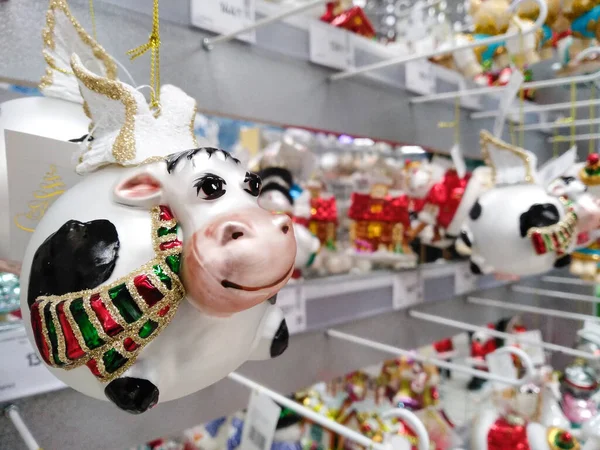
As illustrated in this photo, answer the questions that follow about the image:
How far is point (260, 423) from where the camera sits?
26.8 inches

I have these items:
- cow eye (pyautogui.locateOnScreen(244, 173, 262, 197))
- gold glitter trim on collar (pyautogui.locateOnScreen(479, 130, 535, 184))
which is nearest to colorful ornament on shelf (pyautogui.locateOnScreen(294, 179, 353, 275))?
gold glitter trim on collar (pyautogui.locateOnScreen(479, 130, 535, 184))

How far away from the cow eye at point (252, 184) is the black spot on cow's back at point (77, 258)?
11cm

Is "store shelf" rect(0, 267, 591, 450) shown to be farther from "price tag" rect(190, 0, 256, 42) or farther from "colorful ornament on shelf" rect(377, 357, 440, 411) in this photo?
"price tag" rect(190, 0, 256, 42)

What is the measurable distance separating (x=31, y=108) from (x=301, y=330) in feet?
2.35

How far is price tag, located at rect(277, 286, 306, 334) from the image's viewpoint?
1037 millimetres

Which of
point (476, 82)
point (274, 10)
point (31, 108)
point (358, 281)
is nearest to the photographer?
point (31, 108)

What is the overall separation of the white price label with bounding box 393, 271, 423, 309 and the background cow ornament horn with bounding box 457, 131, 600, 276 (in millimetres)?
336

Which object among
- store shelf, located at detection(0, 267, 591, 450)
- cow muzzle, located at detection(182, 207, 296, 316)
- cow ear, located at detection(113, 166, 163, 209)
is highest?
cow ear, located at detection(113, 166, 163, 209)

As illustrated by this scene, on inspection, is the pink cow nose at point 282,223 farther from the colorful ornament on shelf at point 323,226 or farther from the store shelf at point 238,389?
the colorful ornament on shelf at point 323,226

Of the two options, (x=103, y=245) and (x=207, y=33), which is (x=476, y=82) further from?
(x=103, y=245)

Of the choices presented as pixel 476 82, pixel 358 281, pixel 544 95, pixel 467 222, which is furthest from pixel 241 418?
pixel 544 95

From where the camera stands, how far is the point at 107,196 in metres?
0.38

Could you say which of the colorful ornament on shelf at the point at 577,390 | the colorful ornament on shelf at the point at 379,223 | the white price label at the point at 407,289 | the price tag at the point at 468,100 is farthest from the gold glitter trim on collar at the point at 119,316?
the price tag at the point at 468,100

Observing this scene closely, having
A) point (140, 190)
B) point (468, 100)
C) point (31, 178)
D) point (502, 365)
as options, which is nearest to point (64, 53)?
point (31, 178)
